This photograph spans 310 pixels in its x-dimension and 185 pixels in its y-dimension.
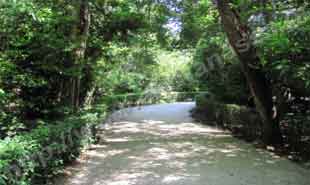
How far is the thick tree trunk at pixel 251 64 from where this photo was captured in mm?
8125

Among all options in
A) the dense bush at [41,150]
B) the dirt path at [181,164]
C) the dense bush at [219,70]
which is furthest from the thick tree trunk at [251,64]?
the dense bush at [41,150]

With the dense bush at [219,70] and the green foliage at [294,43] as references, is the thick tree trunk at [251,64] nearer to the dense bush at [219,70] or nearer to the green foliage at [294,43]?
the green foliage at [294,43]

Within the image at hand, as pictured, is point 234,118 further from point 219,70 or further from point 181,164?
point 181,164

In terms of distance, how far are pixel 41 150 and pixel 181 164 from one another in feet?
10.1

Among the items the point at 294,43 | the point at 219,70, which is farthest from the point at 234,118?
the point at 294,43

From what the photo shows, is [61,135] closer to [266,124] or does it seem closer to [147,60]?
[266,124]

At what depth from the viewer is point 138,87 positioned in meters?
28.9

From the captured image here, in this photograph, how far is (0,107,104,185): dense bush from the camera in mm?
3625

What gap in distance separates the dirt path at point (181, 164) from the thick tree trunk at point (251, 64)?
74cm

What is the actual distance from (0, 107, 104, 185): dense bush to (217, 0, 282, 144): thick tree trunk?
428cm

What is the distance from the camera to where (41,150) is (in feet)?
15.2

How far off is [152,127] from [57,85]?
17.8ft

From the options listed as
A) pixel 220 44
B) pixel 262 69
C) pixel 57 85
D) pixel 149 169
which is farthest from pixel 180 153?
pixel 220 44

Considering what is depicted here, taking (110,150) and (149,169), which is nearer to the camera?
(149,169)
